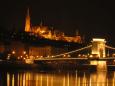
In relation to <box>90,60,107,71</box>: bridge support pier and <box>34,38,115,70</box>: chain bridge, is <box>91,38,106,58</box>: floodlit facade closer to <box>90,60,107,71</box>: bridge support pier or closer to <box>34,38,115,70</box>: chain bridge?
<box>34,38,115,70</box>: chain bridge

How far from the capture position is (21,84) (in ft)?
141

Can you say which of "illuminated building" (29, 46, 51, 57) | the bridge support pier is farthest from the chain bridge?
"illuminated building" (29, 46, 51, 57)

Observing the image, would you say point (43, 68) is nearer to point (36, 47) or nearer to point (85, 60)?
point (85, 60)

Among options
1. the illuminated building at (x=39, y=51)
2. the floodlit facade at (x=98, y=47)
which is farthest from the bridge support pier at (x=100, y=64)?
the illuminated building at (x=39, y=51)

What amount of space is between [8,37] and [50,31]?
3090 cm

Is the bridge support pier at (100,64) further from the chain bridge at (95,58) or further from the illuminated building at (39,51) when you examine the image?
the illuminated building at (39,51)

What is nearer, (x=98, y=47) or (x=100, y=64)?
(x=100, y=64)

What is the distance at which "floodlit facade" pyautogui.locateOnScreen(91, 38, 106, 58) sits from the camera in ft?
235

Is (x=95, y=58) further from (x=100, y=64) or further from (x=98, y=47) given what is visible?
(x=98, y=47)

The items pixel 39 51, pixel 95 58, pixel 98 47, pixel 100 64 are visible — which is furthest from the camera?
pixel 39 51

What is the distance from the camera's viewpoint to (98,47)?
72500 mm

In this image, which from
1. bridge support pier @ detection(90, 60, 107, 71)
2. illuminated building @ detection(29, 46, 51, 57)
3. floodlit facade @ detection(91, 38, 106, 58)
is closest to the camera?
bridge support pier @ detection(90, 60, 107, 71)

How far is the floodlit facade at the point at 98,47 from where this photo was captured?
71.6 metres

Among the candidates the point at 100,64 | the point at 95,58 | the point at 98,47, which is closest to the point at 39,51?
the point at 98,47
